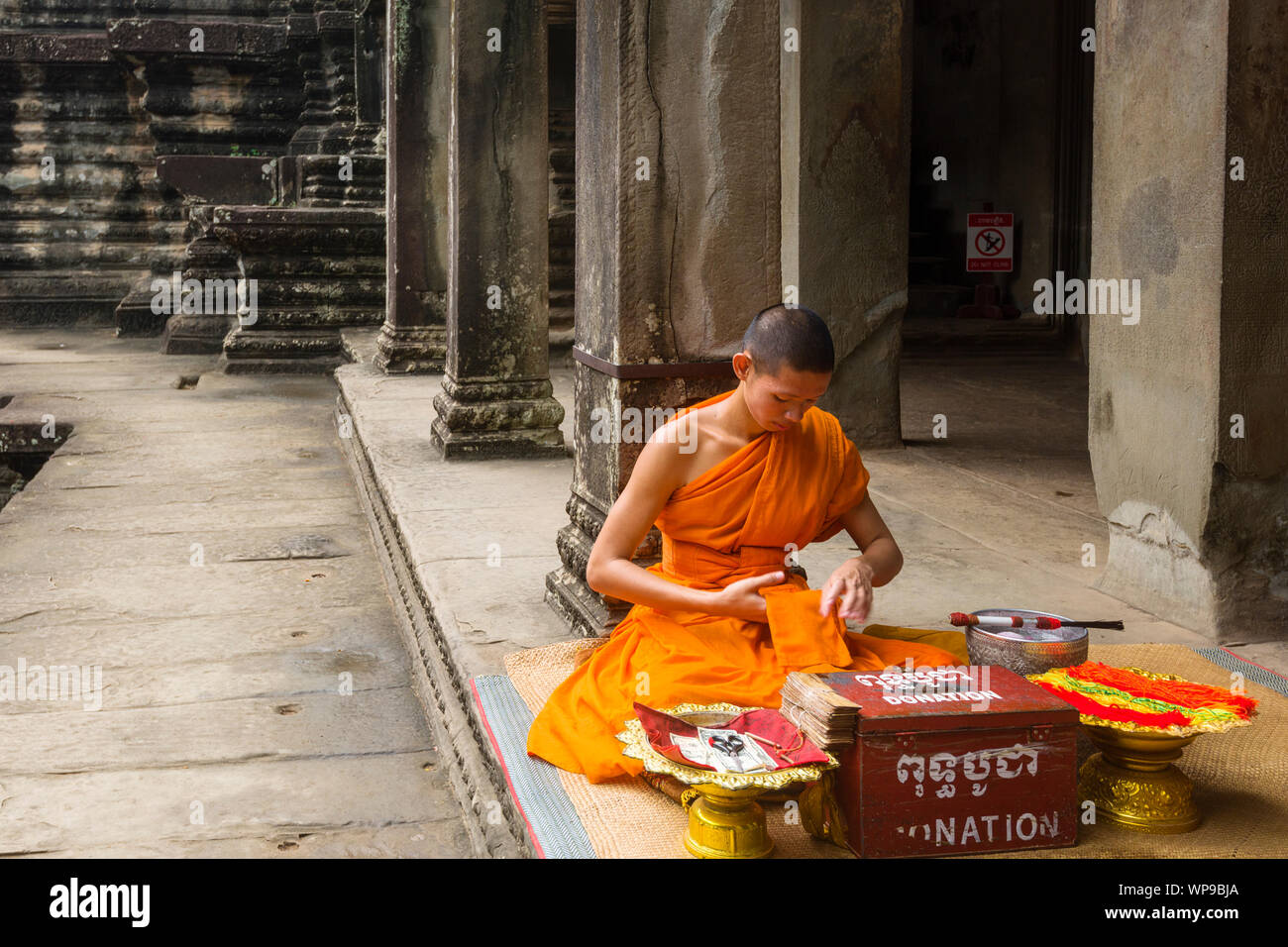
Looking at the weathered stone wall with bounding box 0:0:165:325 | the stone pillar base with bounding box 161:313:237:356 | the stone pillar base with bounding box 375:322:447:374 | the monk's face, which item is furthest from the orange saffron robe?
the weathered stone wall with bounding box 0:0:165:325

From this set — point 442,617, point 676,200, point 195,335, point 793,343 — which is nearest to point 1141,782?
point 793,343

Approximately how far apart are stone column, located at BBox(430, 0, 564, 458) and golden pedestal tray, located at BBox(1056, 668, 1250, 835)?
4074 millimetres

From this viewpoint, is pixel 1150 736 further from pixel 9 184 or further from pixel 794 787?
pixel 9 184

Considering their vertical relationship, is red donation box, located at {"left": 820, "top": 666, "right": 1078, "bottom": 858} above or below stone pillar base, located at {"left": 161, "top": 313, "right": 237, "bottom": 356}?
below

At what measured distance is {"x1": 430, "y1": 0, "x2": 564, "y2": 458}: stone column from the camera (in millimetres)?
6172

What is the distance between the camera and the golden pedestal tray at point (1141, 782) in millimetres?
2377

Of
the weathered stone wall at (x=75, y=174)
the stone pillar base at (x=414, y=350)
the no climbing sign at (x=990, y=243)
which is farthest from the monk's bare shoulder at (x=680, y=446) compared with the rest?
the weathered stone wall at (x=75, y=174)

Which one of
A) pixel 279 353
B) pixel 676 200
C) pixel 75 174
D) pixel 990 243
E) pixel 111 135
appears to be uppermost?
pixel 111 135

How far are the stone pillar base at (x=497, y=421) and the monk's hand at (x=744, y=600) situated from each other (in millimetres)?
3488

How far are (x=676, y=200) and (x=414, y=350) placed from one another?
5.04 metres

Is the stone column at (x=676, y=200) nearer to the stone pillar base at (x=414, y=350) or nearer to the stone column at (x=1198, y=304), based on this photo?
the stone column at (x=1198, y=304)

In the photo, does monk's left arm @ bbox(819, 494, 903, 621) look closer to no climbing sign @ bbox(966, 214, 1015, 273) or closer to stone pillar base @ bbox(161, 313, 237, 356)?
Answer: no climbing sign @ bbox(966, 214, 1015, 273)

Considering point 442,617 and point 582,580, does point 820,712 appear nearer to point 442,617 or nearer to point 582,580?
point 582,580

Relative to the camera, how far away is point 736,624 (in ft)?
9.57
